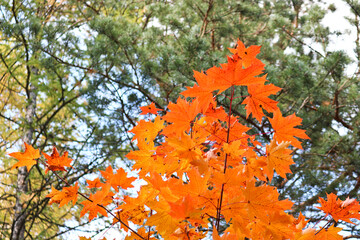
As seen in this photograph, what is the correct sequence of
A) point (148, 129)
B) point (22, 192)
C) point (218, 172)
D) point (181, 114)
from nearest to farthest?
1. point (218, 172)
2. point (181, 114)
3. point (148, 129)
4. point (22, 192)

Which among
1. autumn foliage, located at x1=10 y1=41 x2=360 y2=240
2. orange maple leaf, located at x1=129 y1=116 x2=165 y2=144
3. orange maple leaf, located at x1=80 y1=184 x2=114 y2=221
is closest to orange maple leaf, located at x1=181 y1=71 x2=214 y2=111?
autumn foliage, located at x1=10 y1=41 x2=360 y2=240

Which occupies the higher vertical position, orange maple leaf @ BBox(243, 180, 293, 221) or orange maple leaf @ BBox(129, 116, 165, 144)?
orange maple leaf @ BBox(129, 116, 165, 144)

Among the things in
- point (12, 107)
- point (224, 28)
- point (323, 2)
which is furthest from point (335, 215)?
point (323, 2)

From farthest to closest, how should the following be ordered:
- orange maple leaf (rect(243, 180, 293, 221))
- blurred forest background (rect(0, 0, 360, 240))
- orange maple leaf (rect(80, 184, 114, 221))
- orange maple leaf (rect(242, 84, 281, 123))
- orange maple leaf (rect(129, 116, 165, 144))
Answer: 1. blurred forest background (rect(0, 0, 360, 240))
2. orange maple leaf (rect(129, 116, 165, 144))
3. orange maple leaf (rect(80, 184, 114, 221))
4. orange maple leaf (rect(242, 84, 281, 123))
5. orange maple leaf (rect(243, 180, 293, 221))

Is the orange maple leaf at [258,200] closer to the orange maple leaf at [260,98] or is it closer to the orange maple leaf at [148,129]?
the orange maple leaf at [260,98]

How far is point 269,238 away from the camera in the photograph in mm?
824

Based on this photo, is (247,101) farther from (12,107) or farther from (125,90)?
(12,107)

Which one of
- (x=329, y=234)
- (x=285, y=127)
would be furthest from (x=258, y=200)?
(x=329, y=234)

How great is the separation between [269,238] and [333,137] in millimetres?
2708

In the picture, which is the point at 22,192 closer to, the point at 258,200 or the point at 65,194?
the point at 65,194

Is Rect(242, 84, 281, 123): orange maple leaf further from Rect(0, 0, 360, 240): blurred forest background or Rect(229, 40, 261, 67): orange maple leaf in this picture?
Rect(0, 0, 360, 240): blurred forest background

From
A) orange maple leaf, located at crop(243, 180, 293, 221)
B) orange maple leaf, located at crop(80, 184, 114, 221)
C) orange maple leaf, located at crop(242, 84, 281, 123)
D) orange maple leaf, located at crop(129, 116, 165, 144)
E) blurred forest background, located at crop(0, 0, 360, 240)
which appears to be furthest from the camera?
blurred forest background, located at crop(0, 0, 360, 240)

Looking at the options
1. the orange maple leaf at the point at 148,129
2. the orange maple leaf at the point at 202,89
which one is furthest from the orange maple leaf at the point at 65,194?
the orange maple leaf at the point at 202,89

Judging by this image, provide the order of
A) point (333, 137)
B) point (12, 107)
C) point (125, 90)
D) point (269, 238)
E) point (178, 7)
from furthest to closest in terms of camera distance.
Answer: point (12, 107), point (178, 7), point (125, 90), point (333, 137), point (269, 238)
